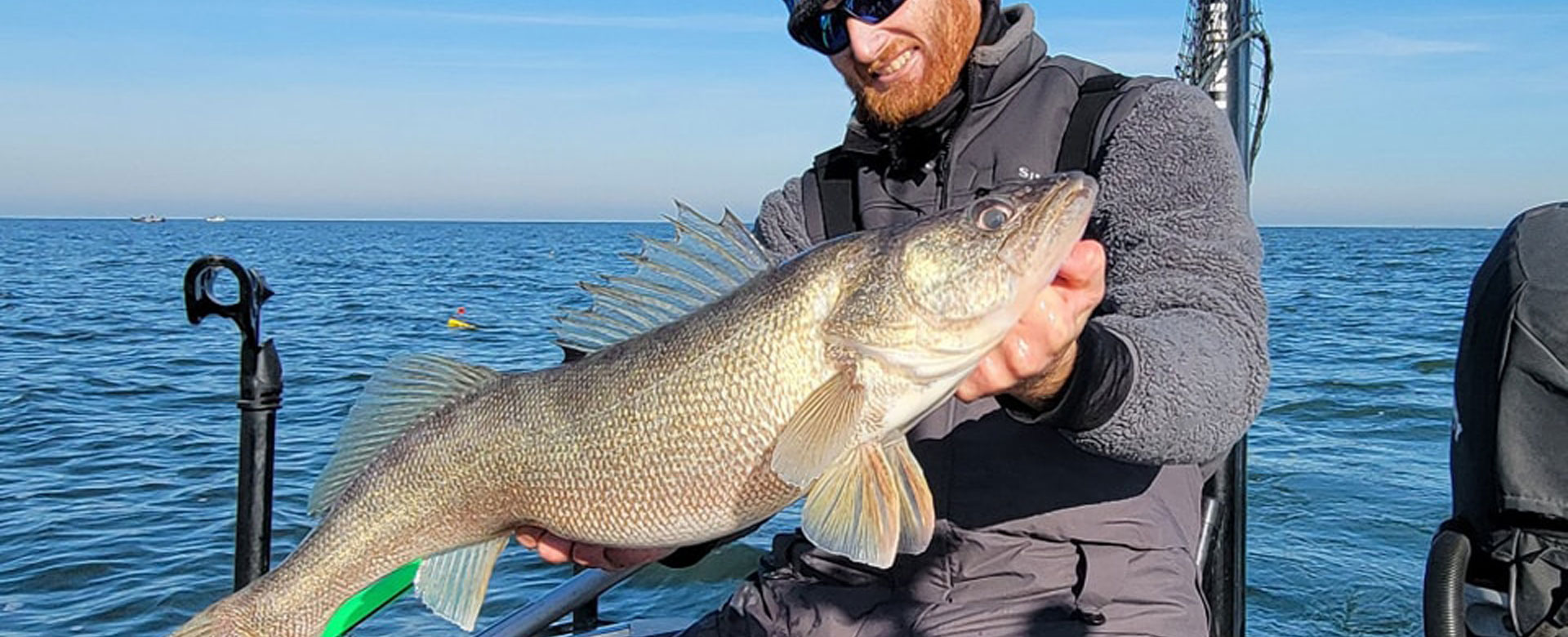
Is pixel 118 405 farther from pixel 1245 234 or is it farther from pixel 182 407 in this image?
pixel 1245 234

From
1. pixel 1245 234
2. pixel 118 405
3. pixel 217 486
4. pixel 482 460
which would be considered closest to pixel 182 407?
pixel 118 405

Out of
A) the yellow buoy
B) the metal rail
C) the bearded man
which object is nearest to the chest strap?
the bearded man

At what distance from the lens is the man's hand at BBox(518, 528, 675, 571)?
2.95 m

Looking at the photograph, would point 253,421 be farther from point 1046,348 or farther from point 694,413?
point 1046,348

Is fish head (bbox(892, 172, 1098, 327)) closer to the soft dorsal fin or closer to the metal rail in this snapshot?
the soft dorsal fin

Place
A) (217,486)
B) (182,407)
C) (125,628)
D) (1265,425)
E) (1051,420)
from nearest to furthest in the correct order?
(1051,420) → (125,628) → (217,486) → (1265,425) → (182,407)

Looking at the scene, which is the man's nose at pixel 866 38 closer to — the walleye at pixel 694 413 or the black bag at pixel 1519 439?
the walleye at pixel 694 413

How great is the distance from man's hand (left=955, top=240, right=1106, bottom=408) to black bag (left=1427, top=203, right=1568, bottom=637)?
3.15 feet

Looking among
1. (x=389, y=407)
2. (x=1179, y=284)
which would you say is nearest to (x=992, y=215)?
(x=1179, y=284)

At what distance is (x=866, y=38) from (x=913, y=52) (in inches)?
4.9

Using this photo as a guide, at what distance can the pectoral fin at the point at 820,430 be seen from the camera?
234 cm

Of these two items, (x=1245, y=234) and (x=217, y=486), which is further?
(x=217, y=486)

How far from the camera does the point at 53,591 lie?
833 centimetres

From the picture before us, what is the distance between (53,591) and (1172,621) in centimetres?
797
